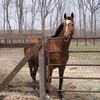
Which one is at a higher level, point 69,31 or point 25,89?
point 69,31

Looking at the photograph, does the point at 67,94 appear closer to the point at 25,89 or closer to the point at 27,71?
the point at 25,89

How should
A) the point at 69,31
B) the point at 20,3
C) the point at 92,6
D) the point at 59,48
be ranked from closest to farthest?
the point at 69,31 → the point at 59,48 → the point at 20,3 → the point at 92,6

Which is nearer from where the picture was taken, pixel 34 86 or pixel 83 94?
pixel 83 94

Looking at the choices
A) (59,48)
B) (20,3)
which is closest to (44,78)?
(59,48)

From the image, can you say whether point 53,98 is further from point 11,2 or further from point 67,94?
point 11,2

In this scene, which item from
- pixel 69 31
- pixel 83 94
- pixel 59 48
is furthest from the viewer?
pixel 83 94

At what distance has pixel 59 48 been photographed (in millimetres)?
5047

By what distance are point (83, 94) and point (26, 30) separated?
1242 inches

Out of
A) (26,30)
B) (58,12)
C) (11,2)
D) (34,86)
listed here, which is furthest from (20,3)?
(34,86)

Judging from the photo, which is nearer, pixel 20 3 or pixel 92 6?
pixel 20 3

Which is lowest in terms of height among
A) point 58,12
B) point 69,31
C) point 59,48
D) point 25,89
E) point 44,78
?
point 25,89

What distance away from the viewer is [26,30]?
119 feet

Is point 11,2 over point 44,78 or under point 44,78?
over

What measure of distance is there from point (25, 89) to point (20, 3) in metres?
25.9
